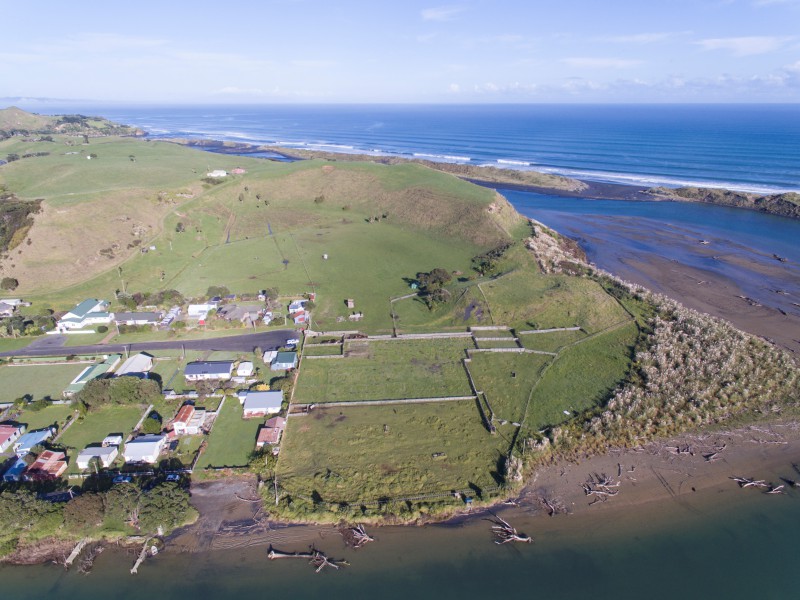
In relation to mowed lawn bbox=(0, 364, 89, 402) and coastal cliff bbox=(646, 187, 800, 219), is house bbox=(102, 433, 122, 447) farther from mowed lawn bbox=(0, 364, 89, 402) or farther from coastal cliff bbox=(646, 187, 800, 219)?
coastal cliff bbox=(646, 187, 800, 219)

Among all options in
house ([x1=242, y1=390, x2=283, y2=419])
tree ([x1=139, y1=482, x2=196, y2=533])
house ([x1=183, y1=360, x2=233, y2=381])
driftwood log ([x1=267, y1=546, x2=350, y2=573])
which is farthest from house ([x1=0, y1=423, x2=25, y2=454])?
→ driftwood log ([x1=267, y1=546, x2=350, y2=573])

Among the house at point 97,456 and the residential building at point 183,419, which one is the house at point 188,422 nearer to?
the residential building at point 183,419

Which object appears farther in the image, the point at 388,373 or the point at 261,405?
the point at 388,373

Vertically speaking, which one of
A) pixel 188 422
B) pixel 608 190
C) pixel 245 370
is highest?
pixel 608 190

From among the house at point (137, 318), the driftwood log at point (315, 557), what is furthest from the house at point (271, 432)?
the house at point (137, 318)

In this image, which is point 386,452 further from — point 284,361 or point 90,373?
point 90,373

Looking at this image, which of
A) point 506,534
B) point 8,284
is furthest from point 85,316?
point 506,534
